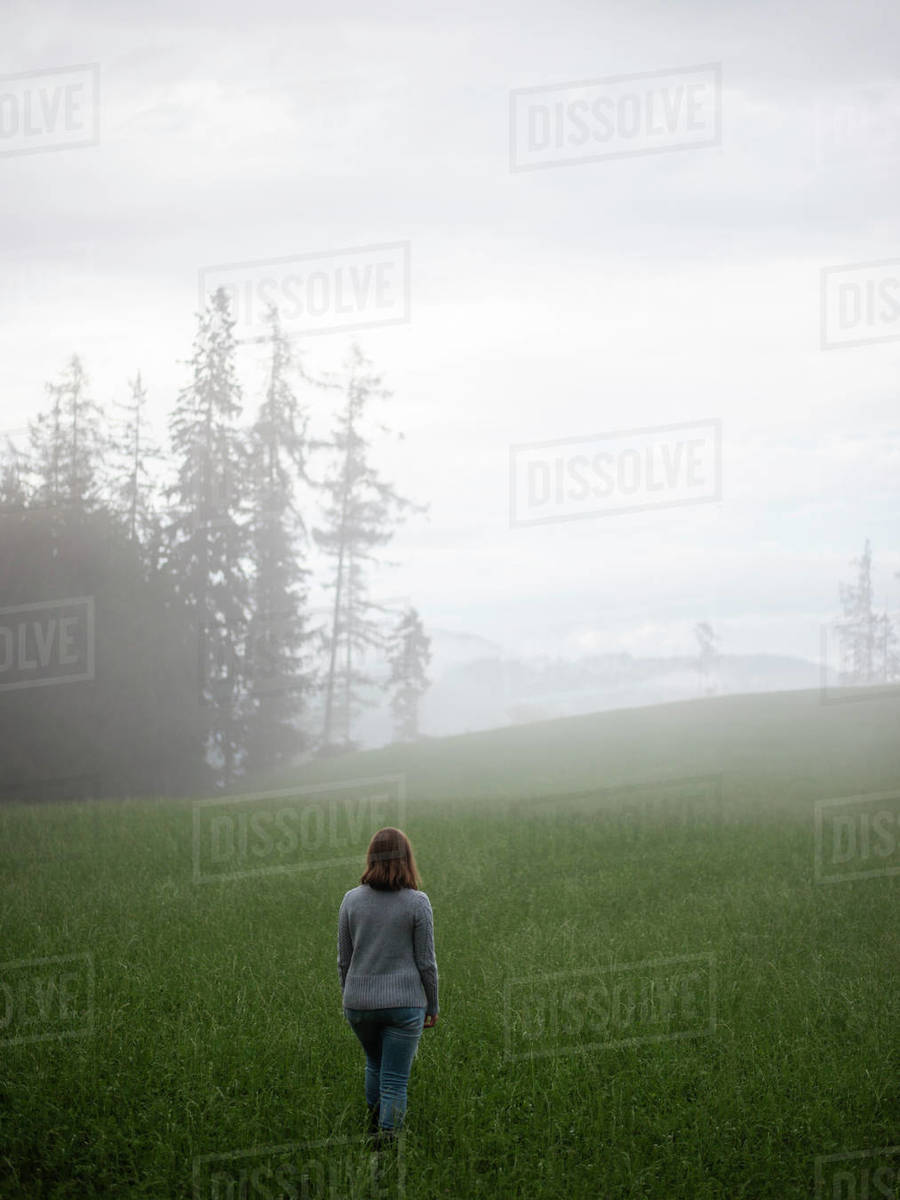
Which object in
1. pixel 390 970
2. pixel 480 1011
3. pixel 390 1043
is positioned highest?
pixel 390 970

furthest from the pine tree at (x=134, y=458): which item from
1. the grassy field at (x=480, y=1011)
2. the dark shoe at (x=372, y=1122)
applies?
the dark shoe at (x=372, y=1122)

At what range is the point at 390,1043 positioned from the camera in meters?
6.52

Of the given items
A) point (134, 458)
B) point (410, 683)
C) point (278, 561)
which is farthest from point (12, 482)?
point (410, 683)

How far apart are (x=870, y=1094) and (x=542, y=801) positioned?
19.2 meters

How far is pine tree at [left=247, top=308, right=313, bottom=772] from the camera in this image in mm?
41344

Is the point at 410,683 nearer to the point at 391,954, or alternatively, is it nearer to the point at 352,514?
the point at 352,514

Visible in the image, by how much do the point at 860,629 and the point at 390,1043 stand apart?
335ft

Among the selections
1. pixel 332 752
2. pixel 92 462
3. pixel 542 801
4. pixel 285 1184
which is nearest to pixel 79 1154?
pixel 285 1184

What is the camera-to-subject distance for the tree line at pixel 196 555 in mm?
31891

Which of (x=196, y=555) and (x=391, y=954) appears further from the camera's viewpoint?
(x=196, y=555)

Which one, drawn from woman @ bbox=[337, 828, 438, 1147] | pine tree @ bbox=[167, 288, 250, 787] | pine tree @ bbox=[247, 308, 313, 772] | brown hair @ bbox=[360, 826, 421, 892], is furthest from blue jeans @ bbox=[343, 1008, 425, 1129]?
pine tree @ bbox=[247, 308, 313, 772]

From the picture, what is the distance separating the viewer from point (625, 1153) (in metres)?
7.09

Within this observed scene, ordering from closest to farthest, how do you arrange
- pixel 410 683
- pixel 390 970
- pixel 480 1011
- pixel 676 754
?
pixel 390 970 < pixel 480 1011 < pixel 676 754 < pixel 410 683

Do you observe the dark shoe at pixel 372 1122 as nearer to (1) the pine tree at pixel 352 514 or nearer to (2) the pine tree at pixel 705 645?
(1) the pine tree at pixel 352 514
